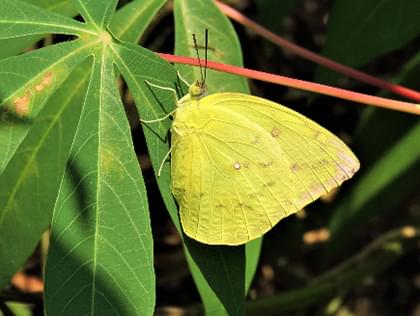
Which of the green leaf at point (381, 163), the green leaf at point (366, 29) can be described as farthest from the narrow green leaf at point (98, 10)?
the green leaf at point (381, 163)

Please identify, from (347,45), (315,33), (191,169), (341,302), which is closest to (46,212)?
(191,169)

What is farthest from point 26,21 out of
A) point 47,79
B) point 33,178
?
point 33,178

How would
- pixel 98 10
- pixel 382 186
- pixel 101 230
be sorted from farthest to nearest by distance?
pixel 382 186
pixel 98 10
pixel 101 230

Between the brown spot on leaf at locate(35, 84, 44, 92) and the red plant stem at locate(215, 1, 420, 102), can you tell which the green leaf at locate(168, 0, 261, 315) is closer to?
the red plant stem at locate(215, 1, 420, 102)

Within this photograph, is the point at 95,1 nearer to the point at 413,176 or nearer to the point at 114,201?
the point at 114,201

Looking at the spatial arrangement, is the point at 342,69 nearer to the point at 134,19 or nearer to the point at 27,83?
the point at 134,19

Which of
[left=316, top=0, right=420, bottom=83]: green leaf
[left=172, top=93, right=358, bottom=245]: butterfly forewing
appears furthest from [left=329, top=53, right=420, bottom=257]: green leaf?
[left=172, top=93, right=358, bottom=245]: butterfly forewing

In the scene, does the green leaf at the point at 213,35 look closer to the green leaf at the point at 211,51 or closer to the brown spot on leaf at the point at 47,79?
the green leaf at the point at 211,51
